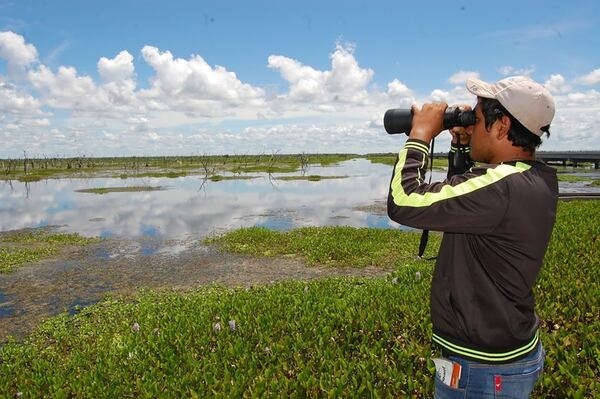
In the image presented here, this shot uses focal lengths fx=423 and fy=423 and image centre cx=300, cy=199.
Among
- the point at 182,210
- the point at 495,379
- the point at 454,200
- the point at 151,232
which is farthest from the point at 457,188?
the point at 182,210

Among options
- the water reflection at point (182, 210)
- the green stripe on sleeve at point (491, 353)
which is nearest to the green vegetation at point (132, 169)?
the water reflection at point (182, 210)

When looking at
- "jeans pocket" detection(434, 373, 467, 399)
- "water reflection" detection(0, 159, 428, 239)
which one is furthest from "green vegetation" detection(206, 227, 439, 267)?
"jeans pocket" detection(434, 373, 467, 399)

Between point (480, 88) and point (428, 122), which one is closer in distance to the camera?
point (480, 88)

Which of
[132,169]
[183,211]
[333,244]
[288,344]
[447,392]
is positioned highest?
[132,169]

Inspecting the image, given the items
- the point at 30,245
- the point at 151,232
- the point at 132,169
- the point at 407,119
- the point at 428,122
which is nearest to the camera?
the point at 428,122

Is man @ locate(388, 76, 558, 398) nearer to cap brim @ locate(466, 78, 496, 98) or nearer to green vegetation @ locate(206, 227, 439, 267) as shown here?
cap brim @ locate(466, 78, 496, 98)

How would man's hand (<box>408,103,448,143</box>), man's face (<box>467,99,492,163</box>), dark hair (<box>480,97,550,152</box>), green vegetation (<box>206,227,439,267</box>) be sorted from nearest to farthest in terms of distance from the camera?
dark hair (<box>480,97,550,152</box>) → man's face (<box>467,99,492,163</box>) → man's hand (<box>408,103,448,143</box>) → green vegetation (<box>206,227,439,267</box>)

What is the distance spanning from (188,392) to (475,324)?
3704mm

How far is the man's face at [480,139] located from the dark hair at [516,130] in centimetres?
6

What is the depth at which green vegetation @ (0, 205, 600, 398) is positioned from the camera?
4.61 meters

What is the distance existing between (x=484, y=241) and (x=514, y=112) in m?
0.67

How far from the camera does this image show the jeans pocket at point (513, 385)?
2.23 metres

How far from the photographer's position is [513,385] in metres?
2.26

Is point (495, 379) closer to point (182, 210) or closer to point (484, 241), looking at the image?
point (484, 241)
